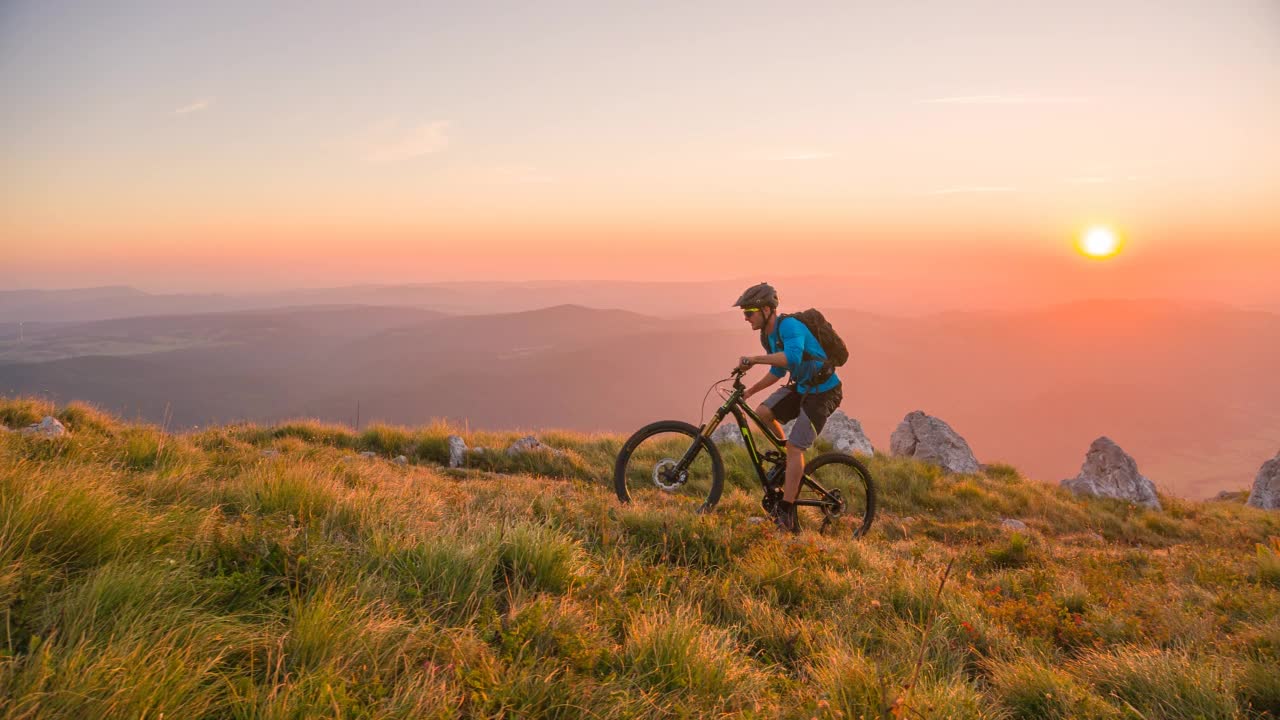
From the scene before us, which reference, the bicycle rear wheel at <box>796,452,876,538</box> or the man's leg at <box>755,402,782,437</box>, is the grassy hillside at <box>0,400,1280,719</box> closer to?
the bicycle rear wheel at <box>796,452,876,538</box>

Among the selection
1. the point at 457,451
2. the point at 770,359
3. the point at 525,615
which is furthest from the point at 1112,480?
the point at 525,615

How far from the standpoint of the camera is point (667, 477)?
7023 mm

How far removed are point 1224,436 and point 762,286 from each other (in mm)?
276485

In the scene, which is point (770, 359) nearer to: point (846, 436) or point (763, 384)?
point (763, 384)

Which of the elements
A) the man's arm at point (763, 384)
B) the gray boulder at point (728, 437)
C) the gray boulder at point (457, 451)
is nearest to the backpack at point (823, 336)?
the man's arm at point (763, 384)

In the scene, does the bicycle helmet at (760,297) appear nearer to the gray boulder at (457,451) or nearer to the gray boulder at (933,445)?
the gray boulder at (457,451)

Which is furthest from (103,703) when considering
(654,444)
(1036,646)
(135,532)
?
(654,444)

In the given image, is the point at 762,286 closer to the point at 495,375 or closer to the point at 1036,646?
the point at 1036,646

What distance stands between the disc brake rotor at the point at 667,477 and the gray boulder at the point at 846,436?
327 inches

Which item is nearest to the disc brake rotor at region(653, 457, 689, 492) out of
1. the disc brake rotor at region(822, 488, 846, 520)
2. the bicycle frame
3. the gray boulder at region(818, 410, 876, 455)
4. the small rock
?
the bicycle frame

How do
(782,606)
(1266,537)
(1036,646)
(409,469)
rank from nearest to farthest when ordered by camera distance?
(1036,646) < (782,606) < (409,469) < (1266,537)

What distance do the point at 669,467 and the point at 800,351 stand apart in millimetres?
2227

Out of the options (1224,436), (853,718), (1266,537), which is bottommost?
(1224,436)

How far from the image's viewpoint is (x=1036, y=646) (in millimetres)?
4051
